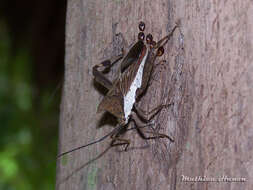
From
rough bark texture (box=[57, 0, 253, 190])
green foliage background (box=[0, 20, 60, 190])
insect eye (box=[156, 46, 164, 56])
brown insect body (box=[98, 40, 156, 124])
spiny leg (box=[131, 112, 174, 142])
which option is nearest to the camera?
rough bark texture (box=[57, 0, 253, 190])

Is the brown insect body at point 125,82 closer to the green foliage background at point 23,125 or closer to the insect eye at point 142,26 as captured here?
the insect eye at point 142,26

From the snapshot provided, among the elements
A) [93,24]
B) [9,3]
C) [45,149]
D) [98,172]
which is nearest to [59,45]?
[9,3]

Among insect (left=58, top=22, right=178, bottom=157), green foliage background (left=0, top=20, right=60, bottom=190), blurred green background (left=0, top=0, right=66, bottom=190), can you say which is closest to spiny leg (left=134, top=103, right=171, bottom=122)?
insect (left=58, top=22, right=178, bottom=157)

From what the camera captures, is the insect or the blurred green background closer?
the insect

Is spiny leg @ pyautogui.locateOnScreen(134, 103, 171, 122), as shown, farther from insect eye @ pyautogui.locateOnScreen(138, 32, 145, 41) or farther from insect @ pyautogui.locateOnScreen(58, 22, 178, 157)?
insect eye @ pyautogui.locateOnScreen(138, 32, 145, 41)

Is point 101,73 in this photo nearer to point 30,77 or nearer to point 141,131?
point 141,131

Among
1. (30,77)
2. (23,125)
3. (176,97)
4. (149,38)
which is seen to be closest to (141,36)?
(149,38)

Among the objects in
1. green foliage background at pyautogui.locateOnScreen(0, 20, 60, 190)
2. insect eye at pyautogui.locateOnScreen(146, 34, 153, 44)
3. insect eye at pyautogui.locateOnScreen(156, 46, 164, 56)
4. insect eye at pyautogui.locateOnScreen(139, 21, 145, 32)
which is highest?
insect eye at pyautogui.locateOnScreen(139, 21, 145, 32)
